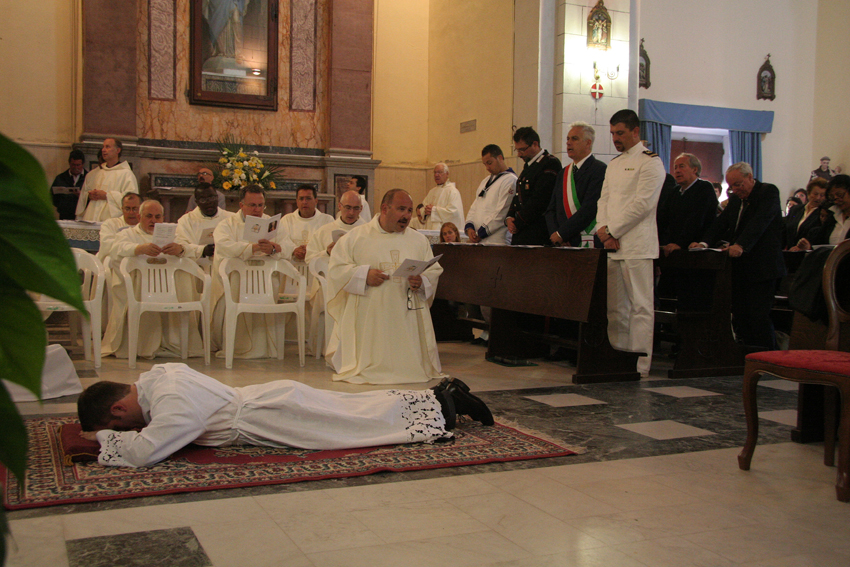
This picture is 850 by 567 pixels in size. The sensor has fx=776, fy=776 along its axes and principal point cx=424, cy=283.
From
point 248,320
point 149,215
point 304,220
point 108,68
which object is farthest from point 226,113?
point 248,320

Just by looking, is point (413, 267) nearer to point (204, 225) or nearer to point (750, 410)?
point (750, 410)

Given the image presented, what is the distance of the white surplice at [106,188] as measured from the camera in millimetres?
8516

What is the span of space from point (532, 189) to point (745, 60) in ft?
30.6

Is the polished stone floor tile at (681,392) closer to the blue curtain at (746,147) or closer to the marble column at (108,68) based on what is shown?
the marble column at (108,68)

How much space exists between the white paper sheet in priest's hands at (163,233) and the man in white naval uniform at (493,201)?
2708 millimetres

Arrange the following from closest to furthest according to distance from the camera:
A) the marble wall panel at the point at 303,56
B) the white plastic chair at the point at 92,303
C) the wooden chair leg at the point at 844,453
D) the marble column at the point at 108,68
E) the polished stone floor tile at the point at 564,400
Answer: the wooden chair leg at the point at 844,453 → the polished stone floor tile at the point at 564,400 → the white plastic chair at the point at 92,303 → the marble column at the point at 108,68 → the marble wall panel at the point at 303,56

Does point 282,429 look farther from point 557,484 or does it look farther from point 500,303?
point 500,303

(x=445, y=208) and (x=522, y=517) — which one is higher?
(x=445, y=208)

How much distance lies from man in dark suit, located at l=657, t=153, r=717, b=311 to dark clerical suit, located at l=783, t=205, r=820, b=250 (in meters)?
1.65

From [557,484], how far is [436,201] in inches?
282

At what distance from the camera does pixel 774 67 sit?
14.1m

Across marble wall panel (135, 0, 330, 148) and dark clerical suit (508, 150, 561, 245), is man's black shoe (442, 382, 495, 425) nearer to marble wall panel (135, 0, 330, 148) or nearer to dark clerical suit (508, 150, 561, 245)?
dark clerical suit (508, 150, 561, 245)

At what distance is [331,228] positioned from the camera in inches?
266

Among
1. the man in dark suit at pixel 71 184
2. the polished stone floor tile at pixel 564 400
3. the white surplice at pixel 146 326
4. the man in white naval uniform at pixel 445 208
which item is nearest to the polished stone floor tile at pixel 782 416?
the polished stone floor tile at pixel 564 400
